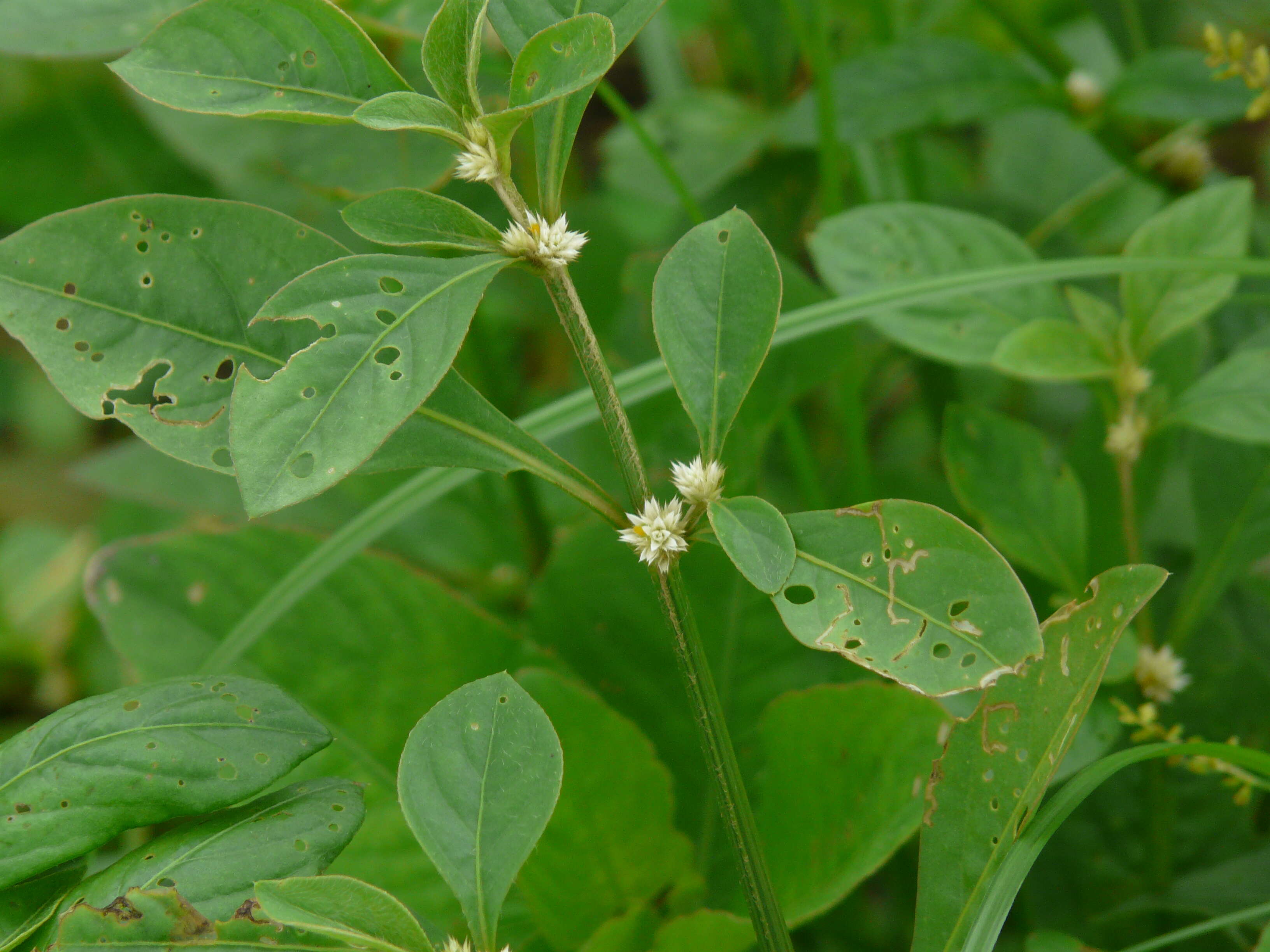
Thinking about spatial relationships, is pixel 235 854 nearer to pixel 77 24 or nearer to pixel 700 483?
pixel 700 483

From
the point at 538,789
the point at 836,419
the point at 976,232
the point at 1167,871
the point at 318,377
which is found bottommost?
the point at 1167,871

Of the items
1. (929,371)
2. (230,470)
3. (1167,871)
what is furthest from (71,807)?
(929,371)

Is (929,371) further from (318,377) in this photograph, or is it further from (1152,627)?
(318,377)

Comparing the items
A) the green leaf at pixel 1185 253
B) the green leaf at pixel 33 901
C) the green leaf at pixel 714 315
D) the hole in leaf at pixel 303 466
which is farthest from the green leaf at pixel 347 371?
the green leaf at pixel 1185 253

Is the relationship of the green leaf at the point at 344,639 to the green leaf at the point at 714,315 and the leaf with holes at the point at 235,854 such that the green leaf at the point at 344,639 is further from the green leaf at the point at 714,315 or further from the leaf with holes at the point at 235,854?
the green leaf at the point at 714,315

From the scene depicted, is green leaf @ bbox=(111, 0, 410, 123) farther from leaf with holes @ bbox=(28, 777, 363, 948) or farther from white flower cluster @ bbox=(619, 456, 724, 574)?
leaf with holes @ bbox=(28, 777, 363, 948)

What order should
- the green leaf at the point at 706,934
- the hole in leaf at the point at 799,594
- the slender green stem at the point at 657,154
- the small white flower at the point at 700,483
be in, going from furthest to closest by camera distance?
the slender green stem at the point at 657,154
the hole in leaf at the point at 799,594
the green leaf at the point at 706,934
the small white flower at the point at 700,483

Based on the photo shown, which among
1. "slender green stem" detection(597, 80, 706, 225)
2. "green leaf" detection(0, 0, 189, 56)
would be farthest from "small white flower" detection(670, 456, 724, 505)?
"green leaf" detection(0, 0, 189, 56)
